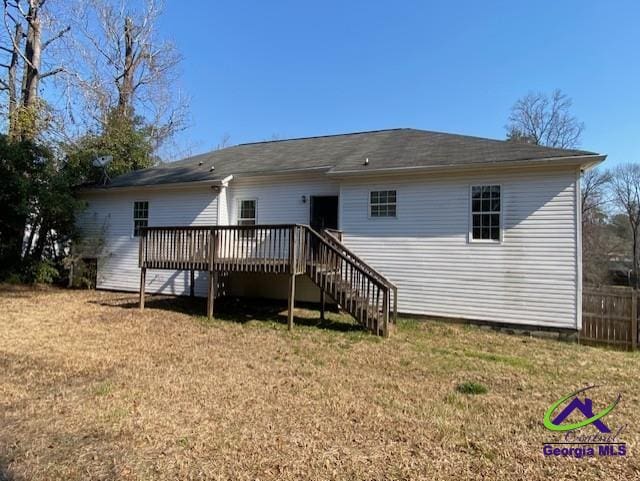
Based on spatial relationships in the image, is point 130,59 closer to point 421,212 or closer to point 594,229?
point 421,212

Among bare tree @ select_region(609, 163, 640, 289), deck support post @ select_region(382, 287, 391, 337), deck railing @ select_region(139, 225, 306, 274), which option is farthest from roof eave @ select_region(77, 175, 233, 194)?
bare tree @ select_region(609, 163, 640, 289)

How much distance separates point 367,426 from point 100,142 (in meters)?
17.5

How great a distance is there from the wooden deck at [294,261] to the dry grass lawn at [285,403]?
2.23 ft

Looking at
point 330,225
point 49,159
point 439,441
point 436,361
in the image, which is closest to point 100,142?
point 49,159

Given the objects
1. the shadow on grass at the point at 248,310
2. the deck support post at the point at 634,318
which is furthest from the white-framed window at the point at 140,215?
the deck support post at the point at 634,318

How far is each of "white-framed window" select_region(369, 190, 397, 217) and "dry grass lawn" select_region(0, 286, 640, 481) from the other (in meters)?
3.19

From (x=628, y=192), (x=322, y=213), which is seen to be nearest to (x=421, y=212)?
(x=322, y=213)

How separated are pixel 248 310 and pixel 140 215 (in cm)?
568

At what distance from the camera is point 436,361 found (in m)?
6.09

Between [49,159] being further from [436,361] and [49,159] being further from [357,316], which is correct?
[436,361]

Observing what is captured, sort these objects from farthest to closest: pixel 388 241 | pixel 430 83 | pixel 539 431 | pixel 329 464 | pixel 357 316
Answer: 1. pixel 430 83
2. pixel 388 241
3. pixel 357 316
4. pixel 539 431
5. pixel 329 464

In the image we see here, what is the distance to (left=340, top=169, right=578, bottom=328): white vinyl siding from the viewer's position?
26.6 feet

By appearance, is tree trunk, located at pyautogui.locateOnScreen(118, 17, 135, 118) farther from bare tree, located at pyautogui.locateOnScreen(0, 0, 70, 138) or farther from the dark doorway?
the dark doorway

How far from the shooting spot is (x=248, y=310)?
33.5 ft
